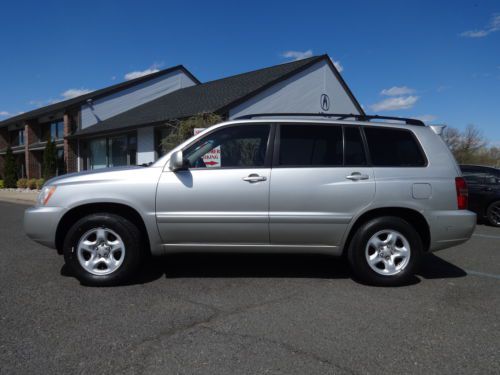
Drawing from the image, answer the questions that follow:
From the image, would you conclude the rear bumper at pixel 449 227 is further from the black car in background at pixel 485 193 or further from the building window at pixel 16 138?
the building window at pixel 16 138

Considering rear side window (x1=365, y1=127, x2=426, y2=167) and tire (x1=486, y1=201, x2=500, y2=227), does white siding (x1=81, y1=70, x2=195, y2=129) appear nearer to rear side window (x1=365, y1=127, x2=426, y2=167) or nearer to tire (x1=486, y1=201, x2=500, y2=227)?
tire (x1=486, y1=201, x2=500, y2=227)

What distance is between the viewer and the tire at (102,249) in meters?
4.29

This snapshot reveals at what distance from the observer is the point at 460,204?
14.7ft

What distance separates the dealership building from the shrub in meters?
0.90

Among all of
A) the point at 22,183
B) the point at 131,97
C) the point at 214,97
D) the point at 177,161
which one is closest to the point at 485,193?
the point at 177,161

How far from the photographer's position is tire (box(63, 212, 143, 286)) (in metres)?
4.29

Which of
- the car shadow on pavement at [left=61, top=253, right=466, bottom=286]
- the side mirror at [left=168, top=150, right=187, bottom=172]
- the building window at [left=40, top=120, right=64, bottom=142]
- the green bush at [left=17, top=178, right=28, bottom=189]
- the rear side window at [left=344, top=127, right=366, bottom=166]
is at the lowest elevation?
the car shadow on pavement at [left=61, top=253, right=466, bottom=286]

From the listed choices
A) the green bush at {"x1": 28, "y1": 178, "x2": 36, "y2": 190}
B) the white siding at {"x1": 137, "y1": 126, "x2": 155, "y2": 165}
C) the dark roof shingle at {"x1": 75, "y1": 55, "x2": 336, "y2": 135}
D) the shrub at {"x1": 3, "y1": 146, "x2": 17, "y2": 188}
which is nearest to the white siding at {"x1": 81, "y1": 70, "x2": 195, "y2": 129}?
the dark roof shingle at {"x1": 75, "y1": 55, "x2": 336, "y2": 135}

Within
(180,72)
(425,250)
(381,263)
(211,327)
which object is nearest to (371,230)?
(381,263)

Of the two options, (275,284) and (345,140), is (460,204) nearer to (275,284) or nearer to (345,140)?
(345,140)

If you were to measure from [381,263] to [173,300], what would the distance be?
2267mm

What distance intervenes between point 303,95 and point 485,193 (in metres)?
11.3

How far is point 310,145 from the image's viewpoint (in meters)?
4.51

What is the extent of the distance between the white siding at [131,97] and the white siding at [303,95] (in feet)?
35.5
